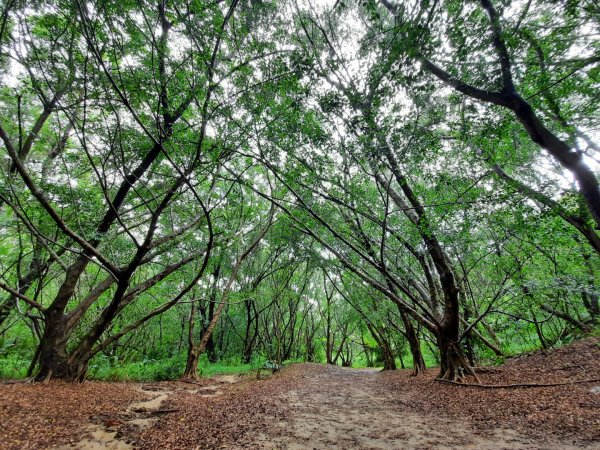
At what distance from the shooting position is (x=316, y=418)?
5.33m

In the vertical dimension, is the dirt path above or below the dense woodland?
below

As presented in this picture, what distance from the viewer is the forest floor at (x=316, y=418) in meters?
3.84

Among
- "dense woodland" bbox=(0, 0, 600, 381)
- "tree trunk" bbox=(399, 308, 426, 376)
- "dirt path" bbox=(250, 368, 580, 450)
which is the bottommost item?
"dirt path" bbox=(250, 368, 580, 450)

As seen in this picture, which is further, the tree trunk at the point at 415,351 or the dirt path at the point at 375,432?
the tree trunk at the point at 415,351

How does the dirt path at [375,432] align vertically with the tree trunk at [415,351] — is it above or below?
below

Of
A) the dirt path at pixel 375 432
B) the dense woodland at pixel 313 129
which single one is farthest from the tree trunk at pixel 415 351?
the dirt path at pixel 375 432

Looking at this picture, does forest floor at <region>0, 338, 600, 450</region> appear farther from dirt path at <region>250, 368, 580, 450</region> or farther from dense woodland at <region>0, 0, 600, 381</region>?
dense woodland at <region>0, 0, 600, 381</region>

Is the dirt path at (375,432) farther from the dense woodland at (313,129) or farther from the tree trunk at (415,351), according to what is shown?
the tree trunk at (415,351)

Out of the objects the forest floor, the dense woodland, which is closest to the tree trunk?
the dense woodland

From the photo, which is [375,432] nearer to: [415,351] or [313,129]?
[313,129]

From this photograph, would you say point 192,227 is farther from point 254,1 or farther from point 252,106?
point 254,1

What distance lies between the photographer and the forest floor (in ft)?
12.6

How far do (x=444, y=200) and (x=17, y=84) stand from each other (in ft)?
35.3

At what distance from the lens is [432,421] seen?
4910 millimetres
